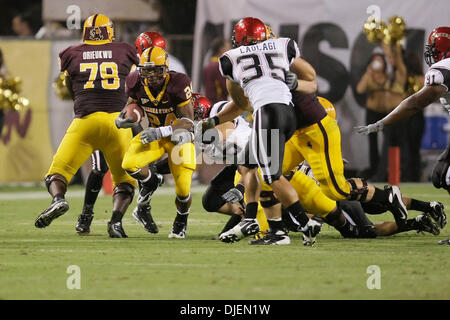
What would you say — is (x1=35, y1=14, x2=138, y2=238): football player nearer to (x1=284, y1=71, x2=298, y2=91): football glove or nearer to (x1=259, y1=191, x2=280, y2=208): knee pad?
(x1=259, y1=191, x2=280, y2=208): knee pad

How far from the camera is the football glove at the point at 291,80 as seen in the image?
7.42 metres

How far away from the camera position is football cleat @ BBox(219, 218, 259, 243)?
7748 millimetres

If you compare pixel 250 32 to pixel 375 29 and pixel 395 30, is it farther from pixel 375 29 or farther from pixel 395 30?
pixel 395 30

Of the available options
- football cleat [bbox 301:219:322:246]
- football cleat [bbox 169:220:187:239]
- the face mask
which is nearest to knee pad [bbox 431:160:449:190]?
football cleat [bbox 301:219:322:246]

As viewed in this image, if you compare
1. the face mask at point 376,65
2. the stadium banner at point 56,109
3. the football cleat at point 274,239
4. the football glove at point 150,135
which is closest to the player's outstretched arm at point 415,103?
the football cleat at point 274,239

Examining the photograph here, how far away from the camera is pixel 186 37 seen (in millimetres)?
16453

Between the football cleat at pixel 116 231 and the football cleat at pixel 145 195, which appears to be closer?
the football cleat at pixel 116 231

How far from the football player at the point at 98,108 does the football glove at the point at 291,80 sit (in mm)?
1770

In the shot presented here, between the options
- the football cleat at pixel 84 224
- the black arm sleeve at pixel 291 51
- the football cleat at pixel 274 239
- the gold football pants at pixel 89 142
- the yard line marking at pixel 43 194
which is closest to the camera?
the black arm sleeve at pixel 291 51

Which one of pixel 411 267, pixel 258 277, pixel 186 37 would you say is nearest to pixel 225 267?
pixel 258 277

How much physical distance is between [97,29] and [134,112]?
0.92 m

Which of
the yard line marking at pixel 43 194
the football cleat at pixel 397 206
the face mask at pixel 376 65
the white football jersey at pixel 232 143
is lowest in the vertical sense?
the yard line marking at pixel 43 194

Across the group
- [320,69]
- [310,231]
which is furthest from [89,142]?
[320,69]

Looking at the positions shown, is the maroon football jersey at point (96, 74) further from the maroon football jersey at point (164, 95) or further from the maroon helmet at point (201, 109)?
the maroon helmet at point (201, 109)
